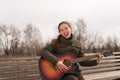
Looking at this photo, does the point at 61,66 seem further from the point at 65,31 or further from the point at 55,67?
the point at 65,31

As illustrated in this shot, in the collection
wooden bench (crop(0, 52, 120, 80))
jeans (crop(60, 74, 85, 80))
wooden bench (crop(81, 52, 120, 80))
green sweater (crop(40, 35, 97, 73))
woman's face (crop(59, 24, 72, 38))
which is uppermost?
woman's face (crop(59, 24, 72, 38))

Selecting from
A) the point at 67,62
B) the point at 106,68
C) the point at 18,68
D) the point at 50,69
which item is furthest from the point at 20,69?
the point at 106,68

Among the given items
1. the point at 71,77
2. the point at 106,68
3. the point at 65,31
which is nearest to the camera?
the point at 71,77

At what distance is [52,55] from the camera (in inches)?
147

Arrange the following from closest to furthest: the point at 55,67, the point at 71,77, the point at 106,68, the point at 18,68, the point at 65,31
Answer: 1. the point at 71,77
2. the point at 65,31
3. the point at 55,67
4. the point at 18,68
5. the point at 106,68

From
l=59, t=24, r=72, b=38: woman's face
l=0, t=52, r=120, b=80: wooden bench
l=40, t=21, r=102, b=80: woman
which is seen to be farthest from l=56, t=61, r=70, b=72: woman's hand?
l=0, t=52, r=120, b=80: wooden bench

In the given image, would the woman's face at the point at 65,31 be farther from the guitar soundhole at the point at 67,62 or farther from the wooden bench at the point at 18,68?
the wooden bench at the point at 18,68

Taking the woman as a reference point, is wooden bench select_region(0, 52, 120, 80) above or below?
below

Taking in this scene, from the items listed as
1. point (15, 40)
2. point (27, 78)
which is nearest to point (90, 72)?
point (27, 78)

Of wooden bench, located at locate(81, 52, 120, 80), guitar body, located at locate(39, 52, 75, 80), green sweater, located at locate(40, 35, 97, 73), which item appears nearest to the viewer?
green sweater, located at locate(40, 35, 97, 73)

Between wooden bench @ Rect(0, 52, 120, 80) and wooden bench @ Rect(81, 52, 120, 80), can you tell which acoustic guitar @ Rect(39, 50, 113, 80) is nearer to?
wooden bench @ Rect(0, 52, 120, 80)

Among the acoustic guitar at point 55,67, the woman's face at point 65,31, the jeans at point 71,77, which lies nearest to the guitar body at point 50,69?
the acoustic guitar at point 55,67

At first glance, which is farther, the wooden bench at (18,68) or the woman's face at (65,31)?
the wooden bench at (18,68)

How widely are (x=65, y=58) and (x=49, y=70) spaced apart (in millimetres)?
272
